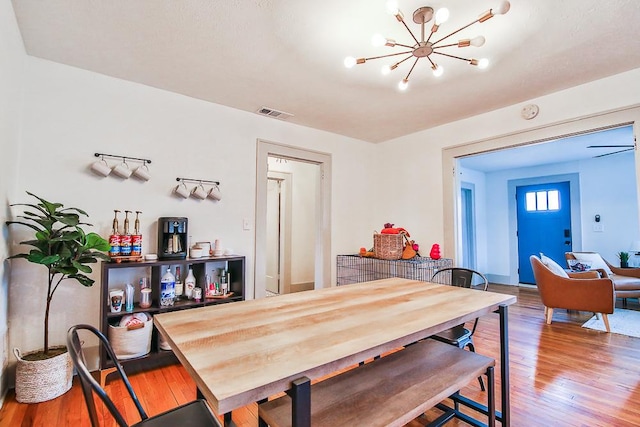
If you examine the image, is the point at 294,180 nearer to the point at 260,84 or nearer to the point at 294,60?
the point at 260,84

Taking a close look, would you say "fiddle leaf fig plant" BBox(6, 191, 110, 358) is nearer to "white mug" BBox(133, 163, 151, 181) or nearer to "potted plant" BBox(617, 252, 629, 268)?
"white mug" BBox(133, 163, 151, 181)

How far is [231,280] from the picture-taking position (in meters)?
3.11

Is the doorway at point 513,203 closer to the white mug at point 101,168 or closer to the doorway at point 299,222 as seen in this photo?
the doorway at point 299,222

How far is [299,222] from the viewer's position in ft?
→ 17.8

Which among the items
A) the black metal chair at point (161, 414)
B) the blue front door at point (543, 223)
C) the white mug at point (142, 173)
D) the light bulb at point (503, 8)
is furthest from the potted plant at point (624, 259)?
the white mug at point (142, 173)

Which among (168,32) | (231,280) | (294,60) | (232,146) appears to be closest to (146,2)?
(168,32)

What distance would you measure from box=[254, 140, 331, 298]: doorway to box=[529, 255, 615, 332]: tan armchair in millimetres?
2636

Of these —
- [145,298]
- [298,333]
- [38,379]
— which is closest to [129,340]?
[145,298]

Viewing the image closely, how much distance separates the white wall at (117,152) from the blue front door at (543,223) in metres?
5.11

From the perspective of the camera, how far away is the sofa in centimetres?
406

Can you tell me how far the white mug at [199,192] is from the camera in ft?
9.80

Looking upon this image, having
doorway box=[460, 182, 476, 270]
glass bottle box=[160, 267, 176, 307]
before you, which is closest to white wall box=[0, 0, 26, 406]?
glass bottle box=[160, 267, 176, 307]

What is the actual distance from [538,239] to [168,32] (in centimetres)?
665

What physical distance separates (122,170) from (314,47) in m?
1.85
